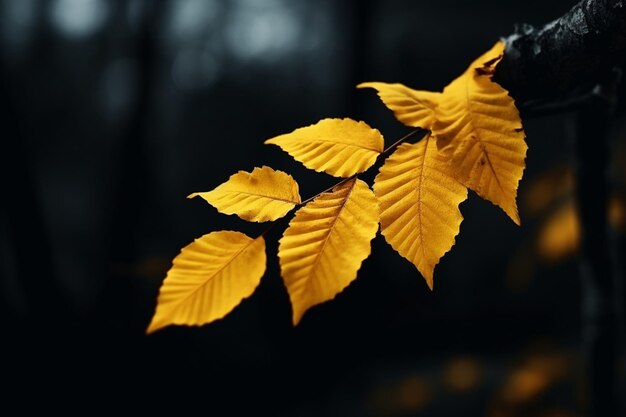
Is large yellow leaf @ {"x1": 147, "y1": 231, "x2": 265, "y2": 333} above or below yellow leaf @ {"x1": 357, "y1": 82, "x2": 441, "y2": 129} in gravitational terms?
below

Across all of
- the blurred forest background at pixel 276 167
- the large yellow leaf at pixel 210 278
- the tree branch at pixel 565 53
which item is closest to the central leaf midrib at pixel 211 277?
the large yellow leaf at pixel 210 278

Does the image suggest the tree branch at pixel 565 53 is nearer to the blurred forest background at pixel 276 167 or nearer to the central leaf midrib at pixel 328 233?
the central leaf midrib at pixel 328 233

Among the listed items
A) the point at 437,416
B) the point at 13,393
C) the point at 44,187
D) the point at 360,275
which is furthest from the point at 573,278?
the point at 44,187

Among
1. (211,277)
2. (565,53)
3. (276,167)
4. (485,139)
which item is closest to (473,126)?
(485,139)

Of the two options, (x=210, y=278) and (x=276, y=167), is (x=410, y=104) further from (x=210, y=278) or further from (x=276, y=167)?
(x=276, y=167)

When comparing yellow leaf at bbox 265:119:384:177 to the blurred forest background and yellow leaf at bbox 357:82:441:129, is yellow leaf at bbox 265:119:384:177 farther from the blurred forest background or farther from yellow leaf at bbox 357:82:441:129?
the blurred forest background

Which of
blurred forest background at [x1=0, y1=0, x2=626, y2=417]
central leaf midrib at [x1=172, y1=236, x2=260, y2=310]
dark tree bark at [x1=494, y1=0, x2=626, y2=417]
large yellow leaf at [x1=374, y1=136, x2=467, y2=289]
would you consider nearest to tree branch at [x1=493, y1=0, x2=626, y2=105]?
dark tree bark at [x1=494, y1=0, x2=626, y2=417]
